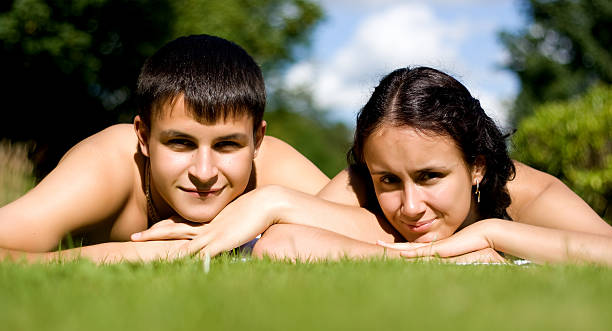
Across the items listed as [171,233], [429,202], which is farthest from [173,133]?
[429,202]

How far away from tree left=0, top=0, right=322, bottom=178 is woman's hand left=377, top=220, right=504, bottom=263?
32.9 feet

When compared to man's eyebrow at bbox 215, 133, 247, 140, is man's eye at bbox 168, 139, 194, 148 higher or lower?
lower

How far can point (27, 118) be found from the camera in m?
15.1

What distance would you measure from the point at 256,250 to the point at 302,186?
1497 millimetres

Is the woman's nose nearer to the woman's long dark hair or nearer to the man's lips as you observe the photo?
the woman's long dark hair

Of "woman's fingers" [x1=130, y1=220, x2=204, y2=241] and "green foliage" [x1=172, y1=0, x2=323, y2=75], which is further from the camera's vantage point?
"green foliage" [x1=172, y1=0, x2=323, y2=75]

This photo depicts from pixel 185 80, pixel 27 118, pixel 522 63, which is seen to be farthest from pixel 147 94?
pixel 522 63

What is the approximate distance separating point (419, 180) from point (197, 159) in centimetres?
154

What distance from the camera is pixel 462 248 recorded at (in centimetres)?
381

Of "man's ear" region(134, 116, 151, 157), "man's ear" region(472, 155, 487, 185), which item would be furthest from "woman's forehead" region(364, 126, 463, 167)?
"man's ear" region(134, 116, 151, 157)

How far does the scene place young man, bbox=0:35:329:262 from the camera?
152 inches

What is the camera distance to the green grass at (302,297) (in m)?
1.93

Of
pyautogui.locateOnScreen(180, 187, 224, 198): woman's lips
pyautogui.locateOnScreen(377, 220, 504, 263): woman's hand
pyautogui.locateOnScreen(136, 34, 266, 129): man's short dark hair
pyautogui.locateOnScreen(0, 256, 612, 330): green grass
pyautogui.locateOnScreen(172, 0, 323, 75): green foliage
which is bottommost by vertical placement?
pyautogui.locateOnScreen(0, 256, 612, 330): green grass

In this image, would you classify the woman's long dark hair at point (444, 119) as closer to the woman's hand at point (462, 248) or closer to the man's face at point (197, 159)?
the woman's hand at point (462, 248)
